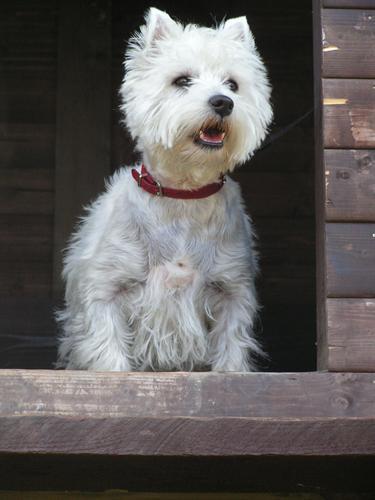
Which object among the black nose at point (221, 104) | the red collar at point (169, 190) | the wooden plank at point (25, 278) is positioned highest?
the black nose at point (221, 104)

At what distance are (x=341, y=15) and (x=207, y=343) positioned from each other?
3.28 feet

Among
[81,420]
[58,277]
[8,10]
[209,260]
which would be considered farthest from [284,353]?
[81,420]

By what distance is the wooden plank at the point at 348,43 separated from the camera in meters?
3.13

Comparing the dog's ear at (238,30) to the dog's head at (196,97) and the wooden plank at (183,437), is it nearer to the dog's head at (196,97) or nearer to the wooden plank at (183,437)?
the dog's head at (196,97)

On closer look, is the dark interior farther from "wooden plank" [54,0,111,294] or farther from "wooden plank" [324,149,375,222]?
"wooden plank" [324,149,375,222]

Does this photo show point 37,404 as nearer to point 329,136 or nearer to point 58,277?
point 329,136

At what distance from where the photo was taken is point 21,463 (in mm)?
3162

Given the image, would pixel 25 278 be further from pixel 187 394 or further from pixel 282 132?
pixel 187 394

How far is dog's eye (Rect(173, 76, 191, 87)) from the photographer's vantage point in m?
3.38

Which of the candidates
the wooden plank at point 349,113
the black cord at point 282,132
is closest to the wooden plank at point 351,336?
the wooden plank at point 349,113

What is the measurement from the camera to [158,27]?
349 centimetres

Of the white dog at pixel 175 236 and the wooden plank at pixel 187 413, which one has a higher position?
the white dog at pixel 175 236

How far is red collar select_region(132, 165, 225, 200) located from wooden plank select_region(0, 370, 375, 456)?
67 cm

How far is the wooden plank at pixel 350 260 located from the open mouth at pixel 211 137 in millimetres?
431
